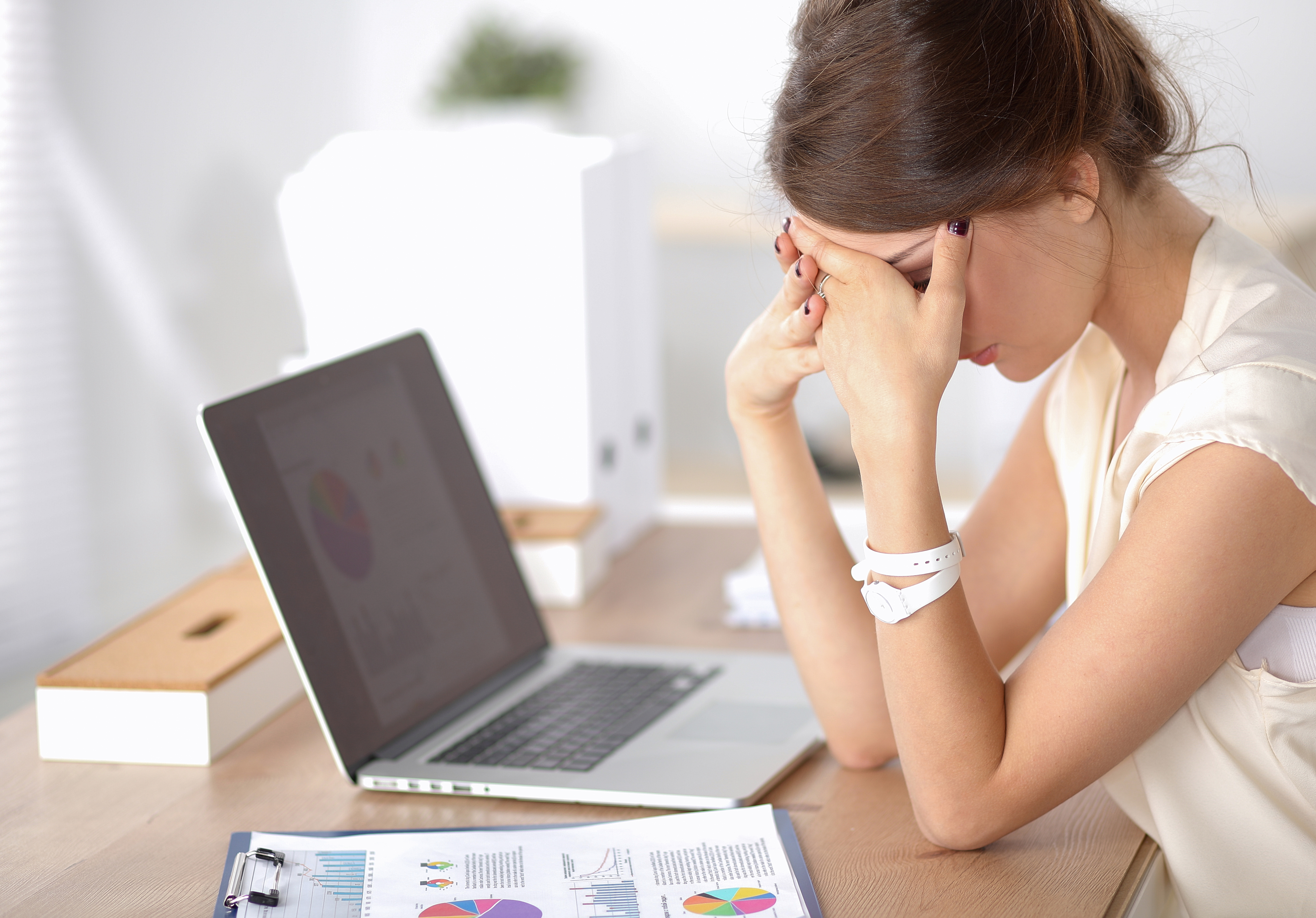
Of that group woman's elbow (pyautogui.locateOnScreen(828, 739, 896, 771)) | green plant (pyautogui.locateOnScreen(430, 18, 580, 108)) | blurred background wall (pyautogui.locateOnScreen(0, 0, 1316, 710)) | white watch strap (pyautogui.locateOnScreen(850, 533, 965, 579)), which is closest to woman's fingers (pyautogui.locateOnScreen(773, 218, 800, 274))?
white watch strap (pyautogui.locateOnScreen(850, 533, 965, 579))

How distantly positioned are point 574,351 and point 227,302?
244cm

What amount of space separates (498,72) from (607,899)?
2928 mm

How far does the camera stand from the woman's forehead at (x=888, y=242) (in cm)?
85

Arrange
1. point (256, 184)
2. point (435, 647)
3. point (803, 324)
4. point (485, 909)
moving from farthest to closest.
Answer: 1. point (256, 184)
2. point (435, 647)
3. point (803, 324)
4. point (485, 909)

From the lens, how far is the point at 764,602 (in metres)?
1.29

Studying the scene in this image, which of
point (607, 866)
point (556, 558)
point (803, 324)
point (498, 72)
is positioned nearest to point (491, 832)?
point (607, 866)

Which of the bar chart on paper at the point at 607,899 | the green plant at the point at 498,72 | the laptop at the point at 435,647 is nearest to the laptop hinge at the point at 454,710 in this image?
the laptop at the point at 435,647

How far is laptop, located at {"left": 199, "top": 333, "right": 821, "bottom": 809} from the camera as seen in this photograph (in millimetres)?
923

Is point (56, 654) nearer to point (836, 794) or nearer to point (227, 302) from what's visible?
point (227, 302)

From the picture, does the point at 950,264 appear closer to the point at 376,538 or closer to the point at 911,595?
the point at 911,595

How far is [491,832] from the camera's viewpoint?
0.84 meters

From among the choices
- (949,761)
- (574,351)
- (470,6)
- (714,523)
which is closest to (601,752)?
(949,761)

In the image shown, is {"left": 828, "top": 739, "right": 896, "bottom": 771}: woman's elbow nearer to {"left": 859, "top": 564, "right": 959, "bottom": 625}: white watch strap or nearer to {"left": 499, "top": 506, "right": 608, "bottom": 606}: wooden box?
{"left": 859, "top": 564, "right": 959, "bottom": 625}: white watch strap

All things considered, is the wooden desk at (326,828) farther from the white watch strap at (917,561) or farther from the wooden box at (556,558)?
the wooden box at (556,558)
